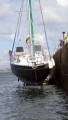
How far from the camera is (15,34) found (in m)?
38.2

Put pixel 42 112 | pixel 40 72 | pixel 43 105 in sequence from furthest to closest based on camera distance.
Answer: pixel 40 72, pixel 43 105, pixel 42 112

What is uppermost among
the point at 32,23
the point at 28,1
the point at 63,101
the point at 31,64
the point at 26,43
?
the point at 28,1

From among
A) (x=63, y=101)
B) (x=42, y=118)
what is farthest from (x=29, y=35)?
(x=42, y=118)

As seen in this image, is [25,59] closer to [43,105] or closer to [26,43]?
[26,43]

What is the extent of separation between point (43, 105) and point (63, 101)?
6.98 feet

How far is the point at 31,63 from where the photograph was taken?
31766mm

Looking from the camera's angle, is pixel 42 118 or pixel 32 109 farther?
pixel 32 109

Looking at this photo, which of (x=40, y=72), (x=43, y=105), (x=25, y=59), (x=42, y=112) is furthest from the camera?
(x=25, y=59)

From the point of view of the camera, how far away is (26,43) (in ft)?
120

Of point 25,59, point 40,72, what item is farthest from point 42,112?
point 25,59

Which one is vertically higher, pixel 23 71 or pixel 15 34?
pixel 15 34

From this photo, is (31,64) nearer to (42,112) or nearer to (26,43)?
(26,43)

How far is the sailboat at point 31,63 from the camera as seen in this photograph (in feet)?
102

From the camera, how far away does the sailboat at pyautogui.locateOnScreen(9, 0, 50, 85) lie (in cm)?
3109
